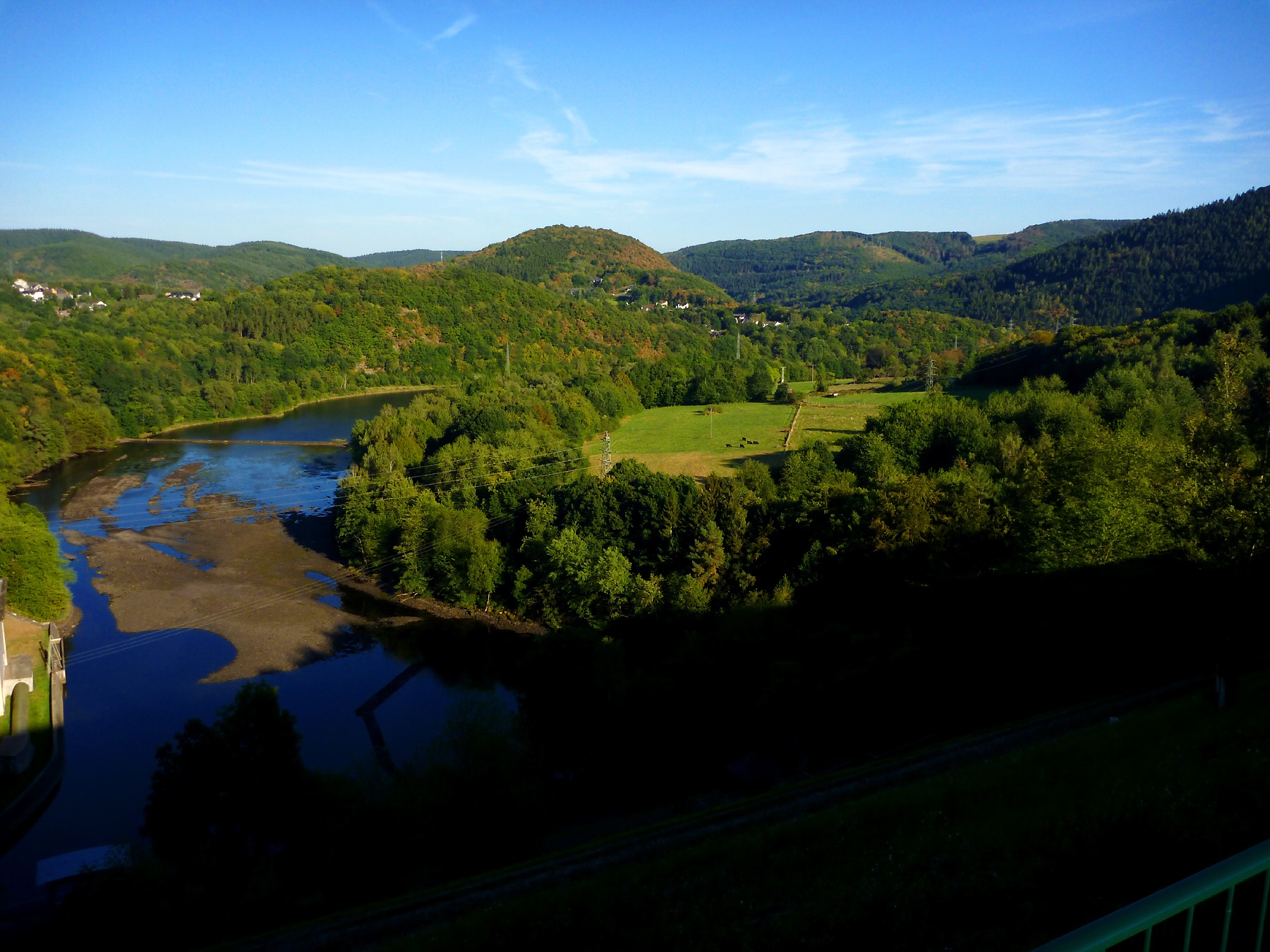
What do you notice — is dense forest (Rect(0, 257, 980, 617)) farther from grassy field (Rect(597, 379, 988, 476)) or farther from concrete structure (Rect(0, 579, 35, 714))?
concrete structure (Rect(0, 579, 35, 714))

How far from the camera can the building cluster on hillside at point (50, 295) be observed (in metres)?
82.8

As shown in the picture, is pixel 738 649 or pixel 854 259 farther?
pixel 854 259

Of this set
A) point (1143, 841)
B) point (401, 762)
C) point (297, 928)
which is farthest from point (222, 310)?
point (1143, 841)

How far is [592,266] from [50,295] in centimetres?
7593

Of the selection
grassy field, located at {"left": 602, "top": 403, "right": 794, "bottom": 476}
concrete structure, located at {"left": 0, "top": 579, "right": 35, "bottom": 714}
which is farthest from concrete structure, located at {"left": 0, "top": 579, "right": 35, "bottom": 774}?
grassy field, located at {"left": 602, "top": 403, "right": 794, "bottom": 476}

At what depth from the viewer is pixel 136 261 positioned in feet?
509

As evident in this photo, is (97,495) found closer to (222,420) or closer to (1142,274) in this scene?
(222,420)

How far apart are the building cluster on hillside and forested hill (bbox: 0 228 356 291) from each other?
2011 centimetres

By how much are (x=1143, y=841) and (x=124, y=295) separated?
10694 cm

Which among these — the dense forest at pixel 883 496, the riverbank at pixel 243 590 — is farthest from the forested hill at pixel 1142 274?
the riverbank at pixel 243 590

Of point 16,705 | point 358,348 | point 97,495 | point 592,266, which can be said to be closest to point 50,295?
point 358,348

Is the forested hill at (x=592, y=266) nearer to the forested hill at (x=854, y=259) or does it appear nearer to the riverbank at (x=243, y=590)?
the forested hill at (x=854, y=259)

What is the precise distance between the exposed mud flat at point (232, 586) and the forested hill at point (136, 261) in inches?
3949

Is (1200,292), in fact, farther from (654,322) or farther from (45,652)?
(45,652)
